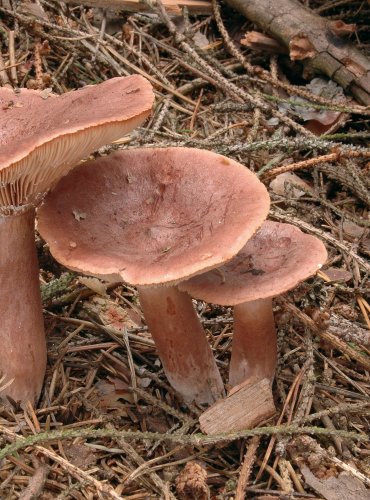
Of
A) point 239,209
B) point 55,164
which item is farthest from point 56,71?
point 239,209

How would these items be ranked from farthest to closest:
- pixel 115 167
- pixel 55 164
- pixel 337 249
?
pixel 337 249
pixel 115 167
pixel 55 164

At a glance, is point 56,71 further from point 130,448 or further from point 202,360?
point 130,448

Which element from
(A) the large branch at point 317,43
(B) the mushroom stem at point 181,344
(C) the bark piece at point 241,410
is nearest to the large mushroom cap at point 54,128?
(B) the mushroom stem at point 181,344

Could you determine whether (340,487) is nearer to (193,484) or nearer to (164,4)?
(193,484)

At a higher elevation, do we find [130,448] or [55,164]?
[55,164]


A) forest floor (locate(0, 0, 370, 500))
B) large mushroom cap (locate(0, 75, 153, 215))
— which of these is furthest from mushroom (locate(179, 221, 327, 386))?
large mushroom cap (locate(0, 75, 153, 215))

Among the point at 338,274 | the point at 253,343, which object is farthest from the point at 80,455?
the point at 338,274
